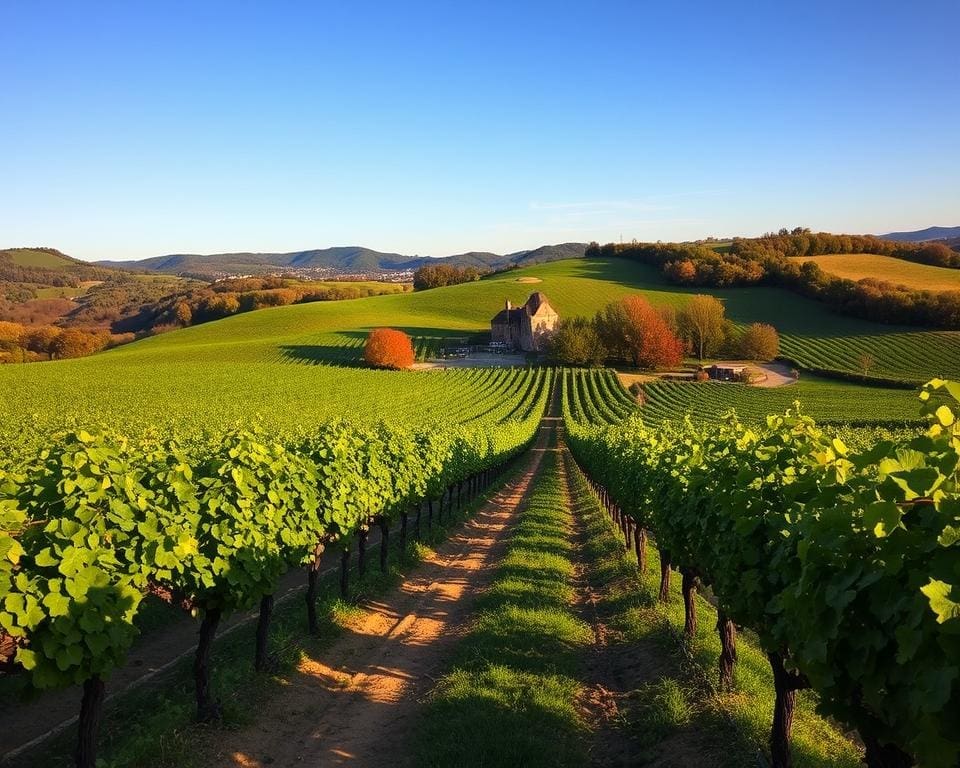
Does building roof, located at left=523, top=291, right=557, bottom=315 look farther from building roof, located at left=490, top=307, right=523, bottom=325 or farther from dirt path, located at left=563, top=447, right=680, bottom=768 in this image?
dirt path, located at left=563, top=447, right=680, bottom=768

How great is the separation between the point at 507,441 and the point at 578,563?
2110cm

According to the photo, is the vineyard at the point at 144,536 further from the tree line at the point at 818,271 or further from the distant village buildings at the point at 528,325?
the tree line at the point at 818,271

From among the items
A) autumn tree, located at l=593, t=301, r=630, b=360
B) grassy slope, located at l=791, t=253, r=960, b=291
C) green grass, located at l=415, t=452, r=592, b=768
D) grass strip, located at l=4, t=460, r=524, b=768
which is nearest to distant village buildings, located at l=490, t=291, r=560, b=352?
autumn tree, located at l=593, t=301, r=630, b=360

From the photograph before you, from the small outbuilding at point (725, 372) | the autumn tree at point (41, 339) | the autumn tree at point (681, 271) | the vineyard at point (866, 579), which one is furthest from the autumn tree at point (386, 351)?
the vineyard at point (866, 579)

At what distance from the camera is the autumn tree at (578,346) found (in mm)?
87500

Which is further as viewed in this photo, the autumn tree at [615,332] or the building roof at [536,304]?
the building roof at [536,304]

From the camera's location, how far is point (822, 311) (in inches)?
3846

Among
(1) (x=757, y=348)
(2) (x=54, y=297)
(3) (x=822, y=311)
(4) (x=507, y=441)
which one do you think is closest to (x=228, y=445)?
(4) (x=507, y=441)

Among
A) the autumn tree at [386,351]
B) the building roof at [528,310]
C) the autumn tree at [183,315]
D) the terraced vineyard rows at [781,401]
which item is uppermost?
the autumn tree at [183,315]

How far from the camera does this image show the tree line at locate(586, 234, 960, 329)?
3327 inches

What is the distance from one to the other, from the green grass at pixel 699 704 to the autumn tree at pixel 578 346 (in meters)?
76.5

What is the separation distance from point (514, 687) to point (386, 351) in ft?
246

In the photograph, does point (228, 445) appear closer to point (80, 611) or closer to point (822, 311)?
point (80, 611)

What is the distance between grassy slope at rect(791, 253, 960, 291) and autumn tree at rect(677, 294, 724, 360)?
29358 millimetres
